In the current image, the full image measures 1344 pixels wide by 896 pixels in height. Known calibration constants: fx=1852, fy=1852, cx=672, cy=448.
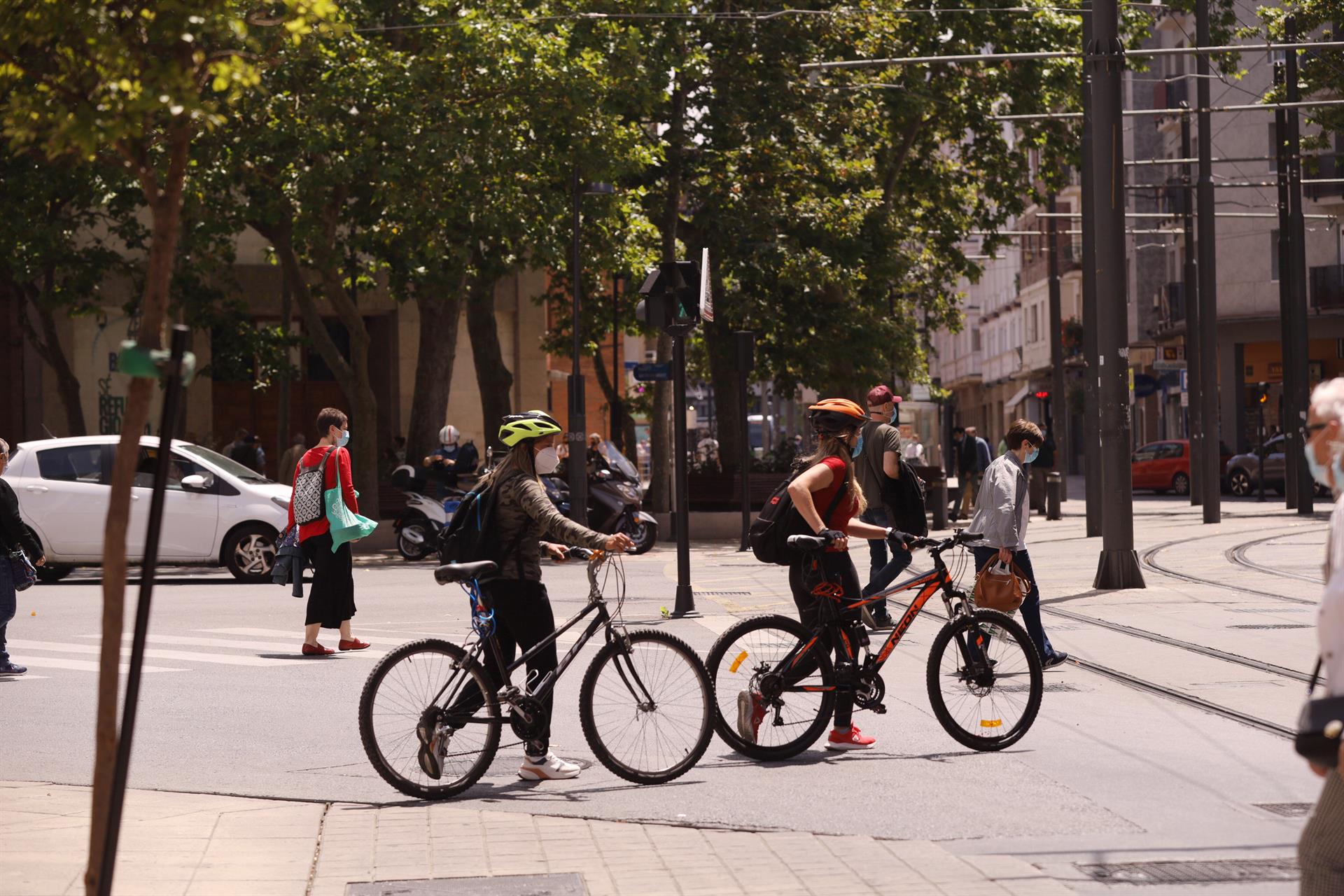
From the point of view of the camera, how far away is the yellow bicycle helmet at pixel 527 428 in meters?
8.26

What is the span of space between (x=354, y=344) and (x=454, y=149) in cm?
492

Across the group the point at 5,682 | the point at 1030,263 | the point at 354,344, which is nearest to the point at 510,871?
the point at 5,682

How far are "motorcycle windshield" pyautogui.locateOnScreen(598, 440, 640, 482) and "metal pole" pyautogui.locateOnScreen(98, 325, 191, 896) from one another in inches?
861

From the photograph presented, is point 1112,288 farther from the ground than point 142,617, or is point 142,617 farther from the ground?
point 1112,288

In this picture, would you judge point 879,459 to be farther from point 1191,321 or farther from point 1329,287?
point 1329,287

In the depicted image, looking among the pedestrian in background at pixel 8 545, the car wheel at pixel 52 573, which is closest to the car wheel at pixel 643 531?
the car wheel at pixel 52 573

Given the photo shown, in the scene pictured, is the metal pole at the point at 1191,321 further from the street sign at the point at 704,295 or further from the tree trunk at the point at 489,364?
the street sign at the point at 704,295

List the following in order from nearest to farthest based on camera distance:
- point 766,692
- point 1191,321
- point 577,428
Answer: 1. point 766,692
2. point 577,428
3. point 1191,321

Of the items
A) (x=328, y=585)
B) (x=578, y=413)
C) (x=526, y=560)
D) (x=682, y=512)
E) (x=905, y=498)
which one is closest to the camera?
(x=526, y=560)

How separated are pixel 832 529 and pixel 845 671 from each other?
0.67m

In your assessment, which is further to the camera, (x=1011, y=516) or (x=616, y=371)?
(x=616, y=371)

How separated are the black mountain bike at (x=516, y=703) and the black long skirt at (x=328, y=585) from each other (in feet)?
17.5

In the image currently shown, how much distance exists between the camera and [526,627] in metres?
8.17

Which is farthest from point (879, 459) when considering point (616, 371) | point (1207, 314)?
point (616, 371)
